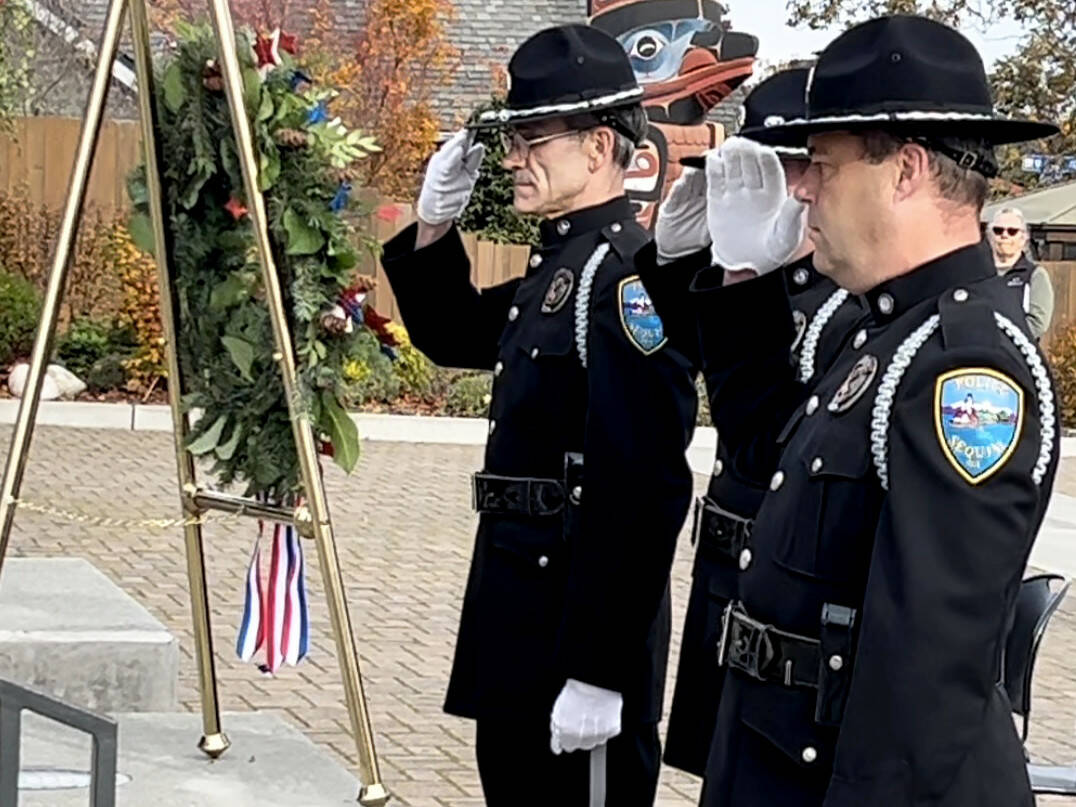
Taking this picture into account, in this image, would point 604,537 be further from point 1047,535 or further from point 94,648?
point 1047,535

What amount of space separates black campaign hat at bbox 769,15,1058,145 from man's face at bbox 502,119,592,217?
140cm

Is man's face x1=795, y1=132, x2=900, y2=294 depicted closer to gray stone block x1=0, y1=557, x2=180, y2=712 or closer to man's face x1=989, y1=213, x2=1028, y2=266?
gray stone block x1=0, y1=557, x2=180, y2=712

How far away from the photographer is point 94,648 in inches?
237

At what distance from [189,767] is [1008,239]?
7639 millimetres

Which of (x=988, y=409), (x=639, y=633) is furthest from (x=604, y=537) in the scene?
(x=988, y=409)

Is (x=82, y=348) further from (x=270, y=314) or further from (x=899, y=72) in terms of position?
(x=899, y=72)

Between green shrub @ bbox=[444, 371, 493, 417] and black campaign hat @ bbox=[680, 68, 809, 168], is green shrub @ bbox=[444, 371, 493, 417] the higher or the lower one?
the lower one

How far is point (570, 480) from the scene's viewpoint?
415 centimetres

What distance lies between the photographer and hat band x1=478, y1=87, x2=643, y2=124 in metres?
4.16

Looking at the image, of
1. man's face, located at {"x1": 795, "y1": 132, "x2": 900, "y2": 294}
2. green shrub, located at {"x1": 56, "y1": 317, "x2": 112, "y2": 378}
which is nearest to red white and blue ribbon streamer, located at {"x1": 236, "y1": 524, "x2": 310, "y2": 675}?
man's face, located at {"x1": 795, "y1": 132, "x2": 900, "y2": 294}

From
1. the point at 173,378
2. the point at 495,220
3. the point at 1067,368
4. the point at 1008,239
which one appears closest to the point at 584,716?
the point at 173,378

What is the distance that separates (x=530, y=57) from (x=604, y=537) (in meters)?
1.10

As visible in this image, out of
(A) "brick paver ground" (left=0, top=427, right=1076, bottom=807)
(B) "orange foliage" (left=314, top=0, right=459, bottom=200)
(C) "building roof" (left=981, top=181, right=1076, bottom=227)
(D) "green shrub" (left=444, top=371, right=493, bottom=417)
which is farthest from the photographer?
(B) "orange foliage" (left=314, top=0, right=459, bottom=200)

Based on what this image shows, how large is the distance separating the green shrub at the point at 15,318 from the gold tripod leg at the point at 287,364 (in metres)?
12.9
